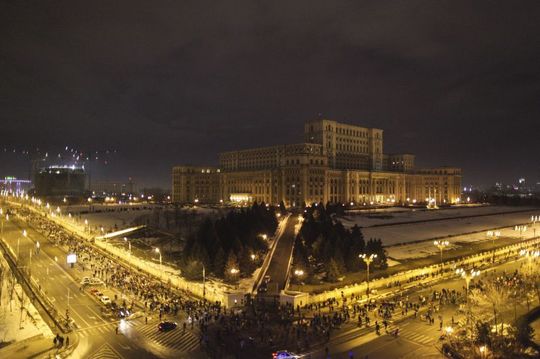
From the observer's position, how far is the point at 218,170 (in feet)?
526

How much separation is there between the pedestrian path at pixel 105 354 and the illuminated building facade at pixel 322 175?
3574 inches

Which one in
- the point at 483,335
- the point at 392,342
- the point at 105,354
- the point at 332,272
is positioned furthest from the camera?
the point at 332,272

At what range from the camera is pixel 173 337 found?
3134 centimetres

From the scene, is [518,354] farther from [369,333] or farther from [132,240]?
[132,240]

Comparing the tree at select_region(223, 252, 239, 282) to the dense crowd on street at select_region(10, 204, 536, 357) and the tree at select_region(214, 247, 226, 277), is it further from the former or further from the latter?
the dense crowd on street at select_region(10, 204, 536, 357)

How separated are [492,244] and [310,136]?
265 feet

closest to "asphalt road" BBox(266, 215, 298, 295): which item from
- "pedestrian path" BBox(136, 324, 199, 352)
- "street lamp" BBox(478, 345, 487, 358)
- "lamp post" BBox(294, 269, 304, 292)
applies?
"lamp post" BBox(294, 269, 304, 292)

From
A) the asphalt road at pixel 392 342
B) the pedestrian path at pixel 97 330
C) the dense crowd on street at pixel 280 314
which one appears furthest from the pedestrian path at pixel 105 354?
the asphalt road at pixel 392 342

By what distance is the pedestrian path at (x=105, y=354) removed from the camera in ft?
91.4

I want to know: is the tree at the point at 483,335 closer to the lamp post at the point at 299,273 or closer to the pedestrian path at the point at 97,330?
the lamp post at the point at 299,273

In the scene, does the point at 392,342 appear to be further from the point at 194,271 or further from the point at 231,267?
the point at 194,271

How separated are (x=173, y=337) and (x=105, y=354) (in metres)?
4.83

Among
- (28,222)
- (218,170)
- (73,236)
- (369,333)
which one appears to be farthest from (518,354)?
(218,170)

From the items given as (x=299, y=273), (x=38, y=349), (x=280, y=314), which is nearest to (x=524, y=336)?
(x=280, y=314)
